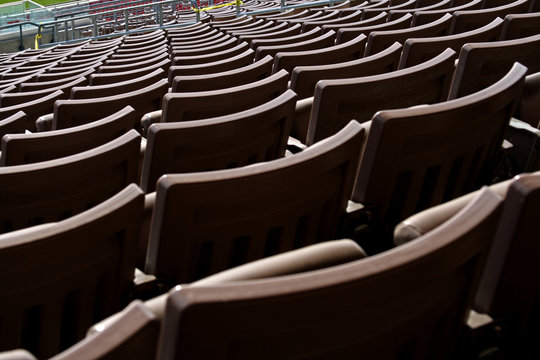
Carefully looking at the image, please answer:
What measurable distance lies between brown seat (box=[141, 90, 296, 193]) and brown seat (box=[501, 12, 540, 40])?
2.44 ft

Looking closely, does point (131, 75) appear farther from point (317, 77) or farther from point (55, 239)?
point (55, 239)

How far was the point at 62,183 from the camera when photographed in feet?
3.00

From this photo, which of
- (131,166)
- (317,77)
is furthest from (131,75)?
(131,166)

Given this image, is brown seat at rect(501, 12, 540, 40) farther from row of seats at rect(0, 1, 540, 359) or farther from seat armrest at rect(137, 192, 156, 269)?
seat armrest at rect(137, 192, 156, 269)

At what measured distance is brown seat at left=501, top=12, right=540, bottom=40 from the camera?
154 centimetres

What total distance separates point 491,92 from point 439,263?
434mm

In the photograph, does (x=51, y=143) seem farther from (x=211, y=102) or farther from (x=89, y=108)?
(x=89, y=108)

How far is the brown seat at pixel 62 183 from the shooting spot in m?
0.89

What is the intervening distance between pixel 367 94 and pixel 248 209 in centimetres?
43

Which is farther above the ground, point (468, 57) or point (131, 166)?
point (468, 57)

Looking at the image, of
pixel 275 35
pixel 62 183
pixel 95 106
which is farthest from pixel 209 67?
pixel 62 183

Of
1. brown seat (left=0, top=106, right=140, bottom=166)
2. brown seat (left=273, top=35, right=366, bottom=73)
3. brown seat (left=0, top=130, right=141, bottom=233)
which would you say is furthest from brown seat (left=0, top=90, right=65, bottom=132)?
brown seat (left=0, top=130, right=141, bottom=233)

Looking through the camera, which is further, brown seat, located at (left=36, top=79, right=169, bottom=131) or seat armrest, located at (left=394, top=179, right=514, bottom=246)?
brown seat, located at (left=36, top=79, right=169, bottom=131)

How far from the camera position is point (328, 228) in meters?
0.79
